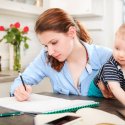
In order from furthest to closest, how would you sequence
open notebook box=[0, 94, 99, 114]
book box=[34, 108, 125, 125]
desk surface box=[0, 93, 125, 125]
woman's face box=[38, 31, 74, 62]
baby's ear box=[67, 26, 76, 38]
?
baby's ear box=[67, 26, 76, 38] < woman's face box=[38, 31, 74, 62] < open notebook box=[0, 94, 99, 114] < desk surface box=[0, 93, 125, 125] < book box=[34, 108, 125, 125]

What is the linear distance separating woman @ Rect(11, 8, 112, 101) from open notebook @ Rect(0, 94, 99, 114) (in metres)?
0.27

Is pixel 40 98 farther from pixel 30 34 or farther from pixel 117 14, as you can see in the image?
pixel 117 14

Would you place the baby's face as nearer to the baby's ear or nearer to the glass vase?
the baby's ear

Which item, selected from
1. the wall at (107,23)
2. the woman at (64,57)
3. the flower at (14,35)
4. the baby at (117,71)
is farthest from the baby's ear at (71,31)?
the wall at (107,23)

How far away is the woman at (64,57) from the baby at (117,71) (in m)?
0.29

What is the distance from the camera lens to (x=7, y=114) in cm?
116

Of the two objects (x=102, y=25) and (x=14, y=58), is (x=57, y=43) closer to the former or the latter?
(x=14, y=58)

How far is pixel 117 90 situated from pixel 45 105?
357 millimetres

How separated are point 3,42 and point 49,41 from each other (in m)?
1.74

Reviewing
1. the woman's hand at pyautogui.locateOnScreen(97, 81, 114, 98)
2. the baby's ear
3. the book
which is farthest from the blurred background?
the book

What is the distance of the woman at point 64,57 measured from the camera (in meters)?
1.68

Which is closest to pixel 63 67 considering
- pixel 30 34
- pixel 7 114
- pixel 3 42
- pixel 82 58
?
pixel 82 58

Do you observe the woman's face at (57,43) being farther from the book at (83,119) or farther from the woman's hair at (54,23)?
the book at (83,119)

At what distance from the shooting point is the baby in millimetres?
1387
